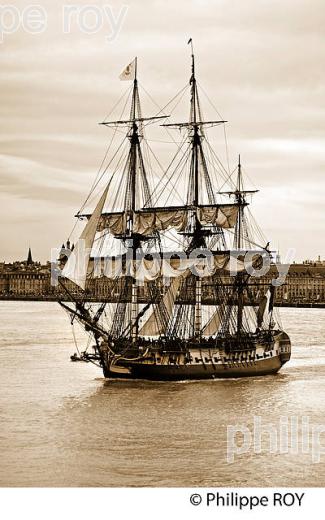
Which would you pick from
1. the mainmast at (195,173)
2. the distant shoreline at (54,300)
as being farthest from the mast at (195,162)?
the distant shoreline at (54,300)

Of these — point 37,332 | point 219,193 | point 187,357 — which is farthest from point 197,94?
A: point 37,332

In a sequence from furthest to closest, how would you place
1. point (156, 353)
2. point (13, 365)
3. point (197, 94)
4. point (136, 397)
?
1. point (13, 365)
2. point (197, 94)
3. point (156, 353)
4. point (136, 397)

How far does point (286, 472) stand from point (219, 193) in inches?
527

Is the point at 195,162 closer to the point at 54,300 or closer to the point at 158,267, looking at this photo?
the point at 158,267

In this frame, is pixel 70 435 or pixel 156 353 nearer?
pixel 70 435

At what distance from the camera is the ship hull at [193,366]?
60.1 ft

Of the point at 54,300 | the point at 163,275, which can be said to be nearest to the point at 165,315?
the point at 163,275

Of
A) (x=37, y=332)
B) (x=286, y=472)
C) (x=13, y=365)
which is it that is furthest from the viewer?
(x=37, y=332)

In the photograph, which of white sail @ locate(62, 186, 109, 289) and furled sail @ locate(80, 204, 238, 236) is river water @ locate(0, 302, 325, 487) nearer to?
white sail @ locate(62, 186, 109, 289)

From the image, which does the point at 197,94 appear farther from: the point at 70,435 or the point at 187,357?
the point at 70,435

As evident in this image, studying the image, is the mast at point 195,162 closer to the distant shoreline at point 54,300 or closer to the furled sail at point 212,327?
the furled sail at point 212,327

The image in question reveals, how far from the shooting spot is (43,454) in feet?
37.5

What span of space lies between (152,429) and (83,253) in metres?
7.23
